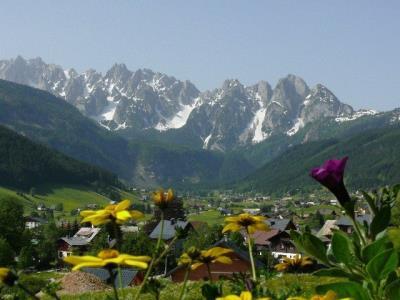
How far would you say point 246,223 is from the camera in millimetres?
4238

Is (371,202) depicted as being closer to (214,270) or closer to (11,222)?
A: (214,270)

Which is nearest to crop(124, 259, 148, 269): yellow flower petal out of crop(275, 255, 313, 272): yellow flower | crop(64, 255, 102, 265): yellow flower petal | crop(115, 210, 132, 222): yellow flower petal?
crop(64, 255, 102, 265): yellow flower petal

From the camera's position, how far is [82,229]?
7215 inches

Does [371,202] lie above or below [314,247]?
above

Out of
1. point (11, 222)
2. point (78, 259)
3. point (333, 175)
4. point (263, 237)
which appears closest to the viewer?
point (78, 259)

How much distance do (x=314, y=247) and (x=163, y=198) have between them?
1019 mm

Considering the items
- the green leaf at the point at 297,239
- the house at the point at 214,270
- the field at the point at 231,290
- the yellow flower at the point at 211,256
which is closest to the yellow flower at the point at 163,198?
the yellow flower at the point at 211,256

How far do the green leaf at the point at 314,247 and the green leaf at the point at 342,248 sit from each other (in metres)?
0.12

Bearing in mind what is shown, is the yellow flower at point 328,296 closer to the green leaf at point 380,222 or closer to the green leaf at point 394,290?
the green leaf at point 394,290

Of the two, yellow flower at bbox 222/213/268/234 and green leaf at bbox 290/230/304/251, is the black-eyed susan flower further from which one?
yellow flower at bbox 222/213/268/234


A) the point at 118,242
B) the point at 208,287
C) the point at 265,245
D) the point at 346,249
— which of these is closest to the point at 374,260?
the point at 346,249

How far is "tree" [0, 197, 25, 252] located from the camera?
88.4m

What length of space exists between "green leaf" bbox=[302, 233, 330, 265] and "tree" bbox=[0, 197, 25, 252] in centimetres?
9051

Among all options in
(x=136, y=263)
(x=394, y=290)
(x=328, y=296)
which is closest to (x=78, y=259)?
(x=136, y=263)
